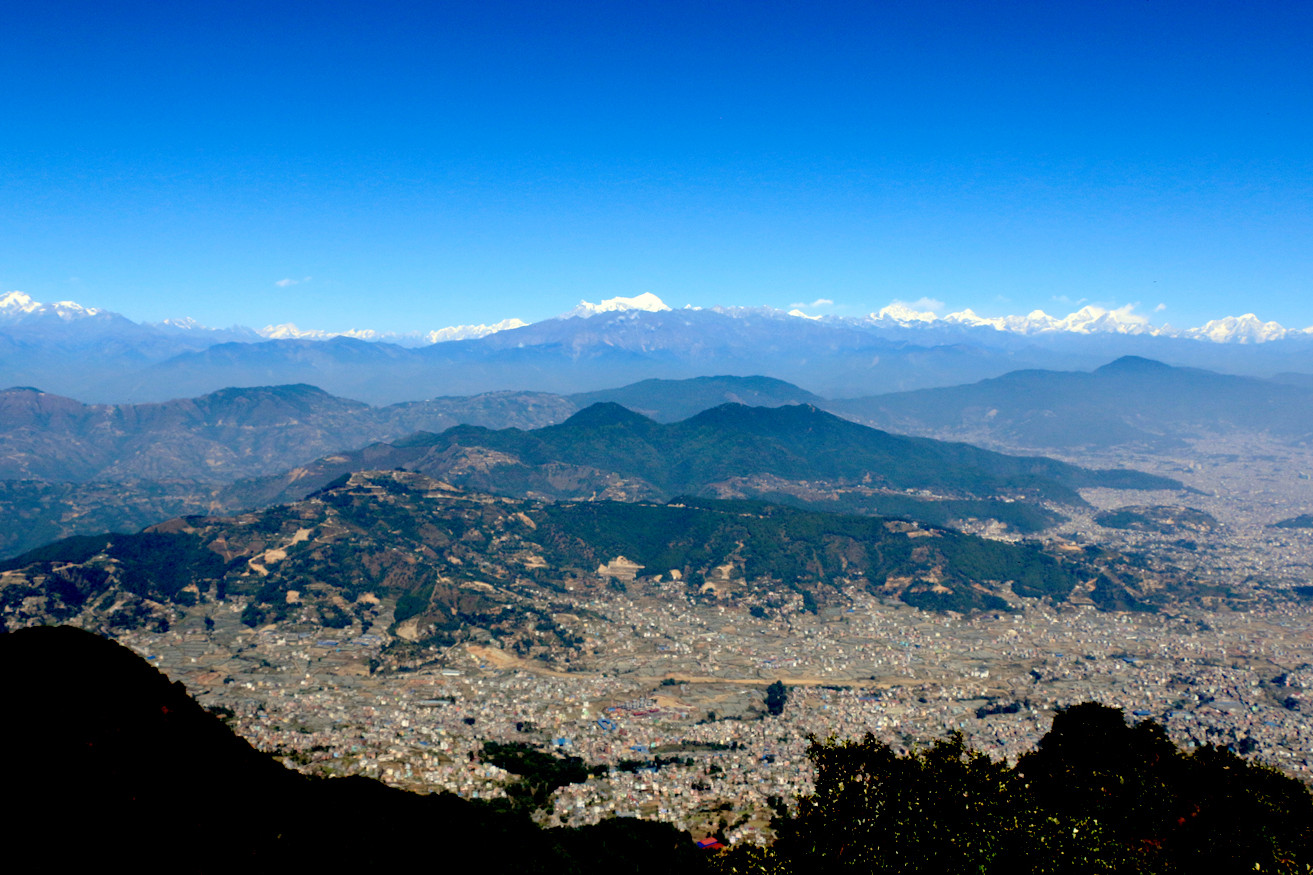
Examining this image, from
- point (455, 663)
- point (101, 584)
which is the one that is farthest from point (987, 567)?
point (101, 584)

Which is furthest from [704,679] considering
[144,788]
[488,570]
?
[144,788]

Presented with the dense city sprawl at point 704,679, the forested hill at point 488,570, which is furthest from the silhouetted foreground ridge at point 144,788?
the forested hill at point 488,570

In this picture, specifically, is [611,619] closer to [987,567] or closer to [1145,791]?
[987,567]

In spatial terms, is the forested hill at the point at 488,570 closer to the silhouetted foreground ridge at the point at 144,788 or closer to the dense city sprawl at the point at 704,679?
the dense city sprawl at the point at 704,679

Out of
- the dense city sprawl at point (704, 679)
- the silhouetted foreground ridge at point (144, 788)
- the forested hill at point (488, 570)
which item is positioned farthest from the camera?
the forested hill at point (488, 570)

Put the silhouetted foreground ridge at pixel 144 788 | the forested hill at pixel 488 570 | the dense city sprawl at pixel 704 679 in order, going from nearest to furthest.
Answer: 1. the silhouetted foreground ridge at pixel 144 788
2. the dense city sprawl at pixel 704 679
3. the forested hill at pixel 488 570

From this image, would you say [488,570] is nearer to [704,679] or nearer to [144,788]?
[704,679]

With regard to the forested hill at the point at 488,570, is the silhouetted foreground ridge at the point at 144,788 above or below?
above

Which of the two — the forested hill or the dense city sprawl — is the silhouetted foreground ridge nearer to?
the dense city sprawl

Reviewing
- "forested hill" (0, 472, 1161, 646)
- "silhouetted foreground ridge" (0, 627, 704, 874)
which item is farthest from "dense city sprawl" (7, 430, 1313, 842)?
"silhouetted foreground ridge" (0, 627, 704, 874)

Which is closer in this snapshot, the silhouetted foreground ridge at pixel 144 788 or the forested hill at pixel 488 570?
the silhouetted foreground ridge at pixel 144 788

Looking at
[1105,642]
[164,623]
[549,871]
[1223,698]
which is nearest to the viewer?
[549,871]
